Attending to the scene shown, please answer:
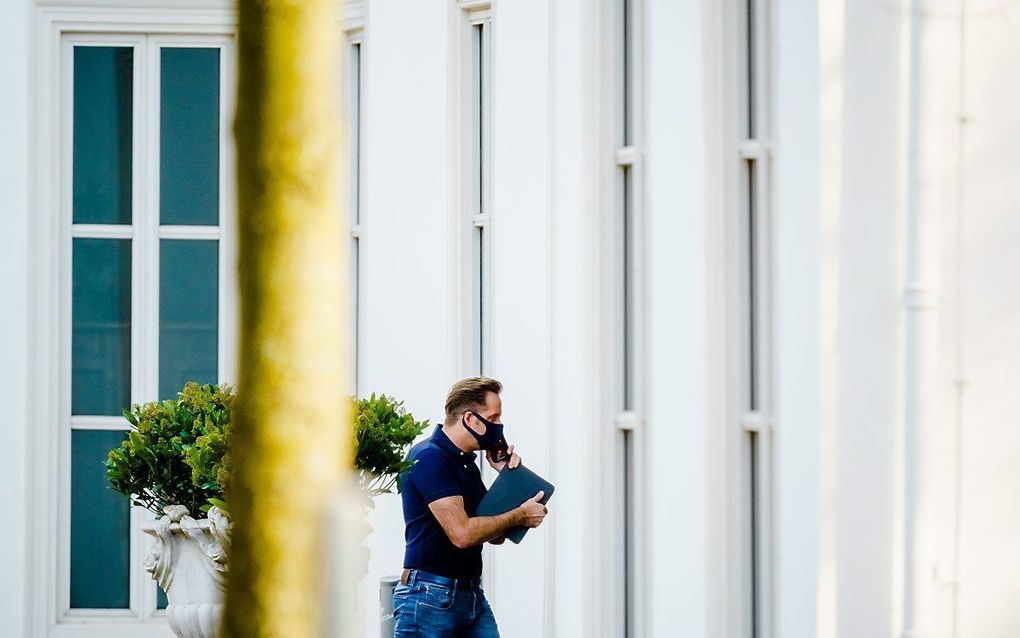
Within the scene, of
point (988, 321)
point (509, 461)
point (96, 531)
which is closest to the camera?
point (988, 321)

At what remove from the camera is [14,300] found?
23.0ft

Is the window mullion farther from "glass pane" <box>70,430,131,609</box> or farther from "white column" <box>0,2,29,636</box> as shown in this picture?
"white column" <box>0,2,29,636</box>

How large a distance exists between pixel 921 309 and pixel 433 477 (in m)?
1.87

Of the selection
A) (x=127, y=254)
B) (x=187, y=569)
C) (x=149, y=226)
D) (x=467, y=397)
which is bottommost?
(x=187, y=569)

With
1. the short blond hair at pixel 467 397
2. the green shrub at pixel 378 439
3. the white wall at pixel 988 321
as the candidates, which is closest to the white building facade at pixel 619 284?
the white wall at pixel 988 321

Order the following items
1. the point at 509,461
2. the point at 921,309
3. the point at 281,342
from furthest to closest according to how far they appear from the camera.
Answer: the point at 509,461
the point at 921,309
the point at 281,342

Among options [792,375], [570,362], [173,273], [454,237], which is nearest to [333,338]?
[792,375]

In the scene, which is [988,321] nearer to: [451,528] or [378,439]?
[451,528]

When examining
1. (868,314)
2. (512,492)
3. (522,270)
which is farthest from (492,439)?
(868,314)

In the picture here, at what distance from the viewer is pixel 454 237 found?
641 cm

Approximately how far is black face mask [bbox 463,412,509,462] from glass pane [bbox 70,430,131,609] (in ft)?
9.43

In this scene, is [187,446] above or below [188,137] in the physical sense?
below

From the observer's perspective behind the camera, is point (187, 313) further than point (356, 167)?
Yes

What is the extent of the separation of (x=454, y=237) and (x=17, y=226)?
2.44 metres
